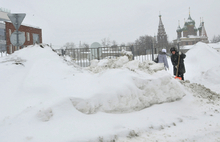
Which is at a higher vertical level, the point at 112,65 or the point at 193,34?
the point at 193,34

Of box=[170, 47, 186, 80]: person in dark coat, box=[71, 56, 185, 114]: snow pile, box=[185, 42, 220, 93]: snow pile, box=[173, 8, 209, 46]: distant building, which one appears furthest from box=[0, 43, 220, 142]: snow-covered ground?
box=[173, 8, 209, 46]: distant building

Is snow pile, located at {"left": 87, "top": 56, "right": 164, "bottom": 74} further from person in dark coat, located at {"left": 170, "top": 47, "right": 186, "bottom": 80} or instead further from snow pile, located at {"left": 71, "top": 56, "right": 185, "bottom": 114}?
person in dark coat, located at {"left": 170, "top": 47, "right": 186, "bottom": 80}

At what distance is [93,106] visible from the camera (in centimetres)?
336

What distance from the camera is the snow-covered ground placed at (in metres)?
2.82

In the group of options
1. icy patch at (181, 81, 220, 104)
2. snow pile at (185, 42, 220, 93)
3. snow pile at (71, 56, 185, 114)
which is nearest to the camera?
snow pile at (71, 56, 185, 114)

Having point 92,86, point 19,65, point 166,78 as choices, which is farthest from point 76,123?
point 166,78

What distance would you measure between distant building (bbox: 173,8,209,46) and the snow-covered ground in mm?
79774

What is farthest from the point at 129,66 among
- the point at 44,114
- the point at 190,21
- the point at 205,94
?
the point at 190,21

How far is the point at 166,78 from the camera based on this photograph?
443 centimetres

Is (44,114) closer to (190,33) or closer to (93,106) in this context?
(93,106)

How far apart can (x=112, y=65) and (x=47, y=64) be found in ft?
6.39

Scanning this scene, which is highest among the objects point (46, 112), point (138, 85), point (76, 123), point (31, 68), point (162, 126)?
point (31, 68)

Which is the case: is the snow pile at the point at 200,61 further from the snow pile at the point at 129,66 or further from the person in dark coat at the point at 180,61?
the snow pile at the point at 129,66

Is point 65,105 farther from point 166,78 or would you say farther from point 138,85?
point 166,78
